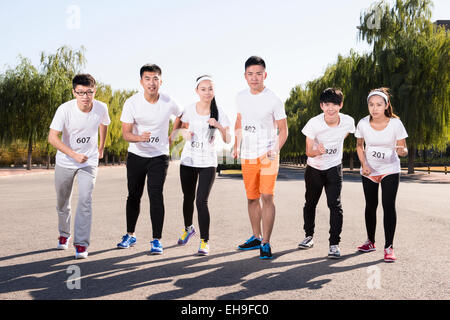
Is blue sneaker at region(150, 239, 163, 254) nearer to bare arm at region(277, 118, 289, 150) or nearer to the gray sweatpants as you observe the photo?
the gray sweatpants

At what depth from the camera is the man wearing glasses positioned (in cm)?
472

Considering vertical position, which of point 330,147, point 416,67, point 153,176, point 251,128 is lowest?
point 153,176

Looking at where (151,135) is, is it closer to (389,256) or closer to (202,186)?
(202,186)

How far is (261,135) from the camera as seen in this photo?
16.1ft

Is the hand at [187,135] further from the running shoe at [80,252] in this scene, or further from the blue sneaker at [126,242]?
the running shoe at [80,252]

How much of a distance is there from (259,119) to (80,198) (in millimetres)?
2154

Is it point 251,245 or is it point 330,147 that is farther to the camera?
point 251,245

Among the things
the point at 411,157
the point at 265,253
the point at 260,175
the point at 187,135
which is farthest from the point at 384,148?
the point at 411,157

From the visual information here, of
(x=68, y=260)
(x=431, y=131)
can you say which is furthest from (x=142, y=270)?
(x=431, y=131)

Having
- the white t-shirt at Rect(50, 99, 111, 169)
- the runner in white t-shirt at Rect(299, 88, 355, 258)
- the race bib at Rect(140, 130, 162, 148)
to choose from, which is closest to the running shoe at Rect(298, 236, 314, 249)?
the runner in white t-shirt at Rect(299, 88, 355, 258)

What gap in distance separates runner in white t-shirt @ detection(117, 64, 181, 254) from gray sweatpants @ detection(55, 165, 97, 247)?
1.64 feet

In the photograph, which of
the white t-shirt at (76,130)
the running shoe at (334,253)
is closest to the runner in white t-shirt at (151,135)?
the white t-shirt at (76,130)

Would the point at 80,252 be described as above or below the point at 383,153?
below
